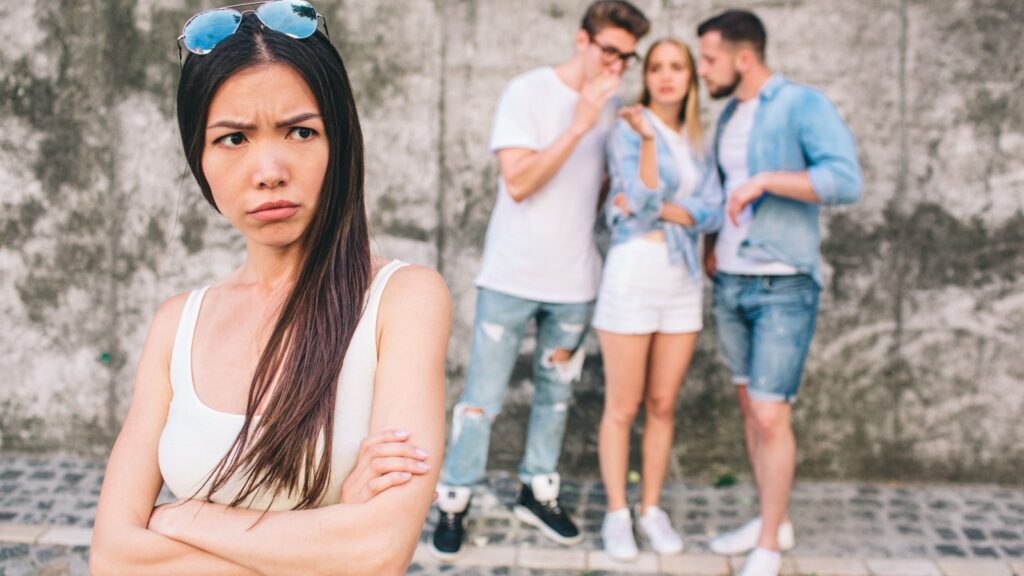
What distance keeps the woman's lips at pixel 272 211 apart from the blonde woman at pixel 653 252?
2527 mm

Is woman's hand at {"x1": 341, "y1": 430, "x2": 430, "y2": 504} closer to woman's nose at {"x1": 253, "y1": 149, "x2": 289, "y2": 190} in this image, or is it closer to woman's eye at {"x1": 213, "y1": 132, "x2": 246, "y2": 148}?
woman's nose at {"x1": 253, "y1": 149, "x2": 289, "y2": 190}

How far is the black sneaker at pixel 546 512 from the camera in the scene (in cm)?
444

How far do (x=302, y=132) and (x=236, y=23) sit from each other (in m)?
0.27

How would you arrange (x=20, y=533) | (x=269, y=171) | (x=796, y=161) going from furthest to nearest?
(x=20, y=533) → (x=796, y=161) → (x=269, y=171)

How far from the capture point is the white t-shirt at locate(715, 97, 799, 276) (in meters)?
4.04

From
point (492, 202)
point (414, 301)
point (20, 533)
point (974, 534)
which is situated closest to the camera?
point (414, 301)

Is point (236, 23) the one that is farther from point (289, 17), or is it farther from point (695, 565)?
point (695, 565)

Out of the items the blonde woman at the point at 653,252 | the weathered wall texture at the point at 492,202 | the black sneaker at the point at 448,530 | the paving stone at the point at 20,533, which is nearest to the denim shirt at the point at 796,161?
the blonde woman at the point at 653,252

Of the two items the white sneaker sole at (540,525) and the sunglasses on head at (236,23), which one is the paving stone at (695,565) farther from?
the sunglasses on head at (236,23)

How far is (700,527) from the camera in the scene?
15.2 ft

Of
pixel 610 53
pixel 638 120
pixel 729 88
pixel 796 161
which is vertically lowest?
pixel 796 161

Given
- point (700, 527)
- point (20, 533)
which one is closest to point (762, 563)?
point (700, 527)

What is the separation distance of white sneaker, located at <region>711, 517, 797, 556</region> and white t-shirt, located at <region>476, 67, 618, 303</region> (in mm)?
1447

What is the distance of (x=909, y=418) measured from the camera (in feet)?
17.3
